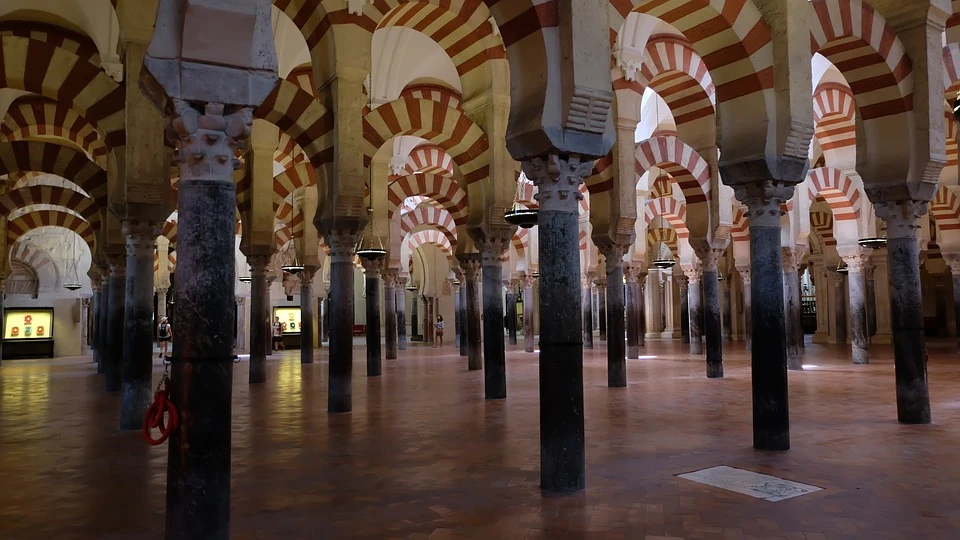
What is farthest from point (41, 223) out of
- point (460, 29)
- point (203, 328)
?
point (203, 328)

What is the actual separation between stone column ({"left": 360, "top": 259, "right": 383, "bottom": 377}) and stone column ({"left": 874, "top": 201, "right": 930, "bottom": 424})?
6.83 metres

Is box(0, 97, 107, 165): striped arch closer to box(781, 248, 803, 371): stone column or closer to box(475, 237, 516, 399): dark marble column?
box(475, 237, 516, 399): dark marble column

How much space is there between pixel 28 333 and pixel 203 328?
1881 centimetres

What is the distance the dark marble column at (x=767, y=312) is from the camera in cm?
459

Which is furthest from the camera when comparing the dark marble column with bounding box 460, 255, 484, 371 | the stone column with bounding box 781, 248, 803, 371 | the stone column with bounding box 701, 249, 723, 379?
the dark marble column with bounding box 460, 255, 484, 371

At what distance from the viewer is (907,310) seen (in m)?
5.77

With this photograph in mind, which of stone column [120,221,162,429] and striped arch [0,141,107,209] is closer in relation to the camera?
stone column [120,221,162,429]

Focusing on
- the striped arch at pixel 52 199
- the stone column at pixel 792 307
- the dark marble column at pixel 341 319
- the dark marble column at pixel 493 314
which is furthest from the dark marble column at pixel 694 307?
the striped arch at pixel 52 199

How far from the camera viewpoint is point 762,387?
473 centimetres

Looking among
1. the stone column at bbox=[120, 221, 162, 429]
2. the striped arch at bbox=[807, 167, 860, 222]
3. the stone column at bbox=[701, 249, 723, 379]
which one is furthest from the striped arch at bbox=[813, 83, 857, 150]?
the stone column at bbox=[120, 221, 162, 429]

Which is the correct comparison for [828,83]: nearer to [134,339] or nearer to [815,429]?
[815,429]

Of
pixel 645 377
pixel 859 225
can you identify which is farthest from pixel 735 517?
pixel 859 225

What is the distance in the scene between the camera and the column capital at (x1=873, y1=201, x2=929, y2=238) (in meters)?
5.88

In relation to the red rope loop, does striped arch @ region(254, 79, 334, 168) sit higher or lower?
higher
